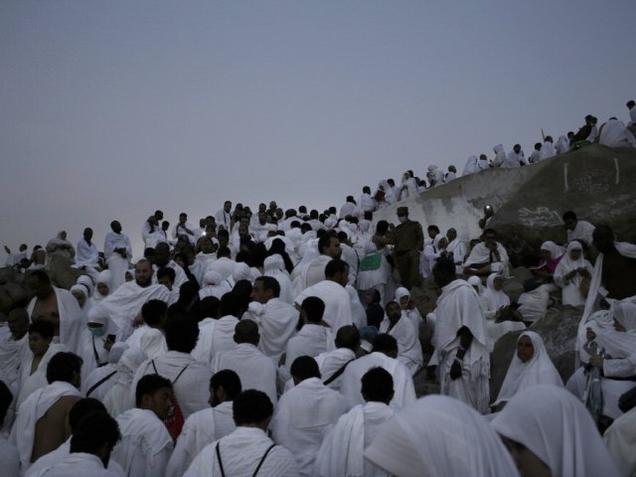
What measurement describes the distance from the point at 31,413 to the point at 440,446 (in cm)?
352

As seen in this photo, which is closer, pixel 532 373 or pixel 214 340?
pixel 214 340

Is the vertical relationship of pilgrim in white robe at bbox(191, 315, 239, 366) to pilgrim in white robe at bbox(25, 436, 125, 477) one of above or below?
above

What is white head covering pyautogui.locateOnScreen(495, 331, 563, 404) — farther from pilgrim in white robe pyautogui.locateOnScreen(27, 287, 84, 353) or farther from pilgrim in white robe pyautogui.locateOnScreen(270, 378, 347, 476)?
pilgrim in white robe pyautogui.locateOnScreen(27, 287, 84, 353)

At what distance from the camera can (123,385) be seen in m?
5.35

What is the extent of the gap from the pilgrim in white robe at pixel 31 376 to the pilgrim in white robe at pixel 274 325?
1.91 meters

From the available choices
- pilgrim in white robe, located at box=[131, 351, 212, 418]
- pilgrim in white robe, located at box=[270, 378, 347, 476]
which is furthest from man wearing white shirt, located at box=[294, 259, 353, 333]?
pilgrim in white robe, located at box=[270, 378, 347, 476]

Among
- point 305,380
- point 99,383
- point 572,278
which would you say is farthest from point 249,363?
point 572,278

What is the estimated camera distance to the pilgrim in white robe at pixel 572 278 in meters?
10.9

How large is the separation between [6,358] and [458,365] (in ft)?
15.3

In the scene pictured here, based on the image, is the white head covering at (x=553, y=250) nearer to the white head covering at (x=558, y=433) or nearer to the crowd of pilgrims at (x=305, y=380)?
the crowd of pilgrims at (x=305, y=380)

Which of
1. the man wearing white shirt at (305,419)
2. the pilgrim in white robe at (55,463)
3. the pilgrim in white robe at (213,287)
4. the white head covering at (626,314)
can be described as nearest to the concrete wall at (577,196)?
the white head covering at (626,314)

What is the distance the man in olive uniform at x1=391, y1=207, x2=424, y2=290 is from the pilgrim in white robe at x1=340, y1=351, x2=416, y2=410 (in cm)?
754

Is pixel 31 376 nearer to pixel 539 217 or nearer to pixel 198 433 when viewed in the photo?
pixel 198 433

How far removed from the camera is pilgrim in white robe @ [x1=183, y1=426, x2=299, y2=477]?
3777 millimetres
